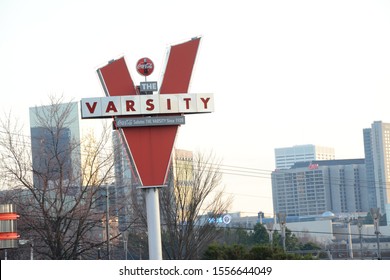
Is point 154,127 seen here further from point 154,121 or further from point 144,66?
point 144,66

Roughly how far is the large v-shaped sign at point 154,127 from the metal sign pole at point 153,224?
1.05 feet

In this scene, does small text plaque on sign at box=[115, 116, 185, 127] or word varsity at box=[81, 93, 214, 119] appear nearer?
word varsity at box=[81, 93, 214, 119]

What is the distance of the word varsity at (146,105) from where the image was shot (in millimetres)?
23359

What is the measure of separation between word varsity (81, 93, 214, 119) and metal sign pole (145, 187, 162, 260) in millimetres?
2214

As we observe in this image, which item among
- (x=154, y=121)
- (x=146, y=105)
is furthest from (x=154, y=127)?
(x=146, y=105)

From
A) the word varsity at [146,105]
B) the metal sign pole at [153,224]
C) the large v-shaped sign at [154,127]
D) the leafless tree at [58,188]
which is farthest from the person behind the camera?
the leafless tree at [58,188]

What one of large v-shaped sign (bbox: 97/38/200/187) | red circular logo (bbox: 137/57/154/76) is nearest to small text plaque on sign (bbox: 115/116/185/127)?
large v-shaped sign (bbox: 97/38/200/187)

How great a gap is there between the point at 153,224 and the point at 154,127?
266 cm

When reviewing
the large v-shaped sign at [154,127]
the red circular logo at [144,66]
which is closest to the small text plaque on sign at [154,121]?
the large v-shaped sign at [154,127]

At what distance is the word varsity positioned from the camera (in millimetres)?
23359

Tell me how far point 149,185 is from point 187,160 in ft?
74.4

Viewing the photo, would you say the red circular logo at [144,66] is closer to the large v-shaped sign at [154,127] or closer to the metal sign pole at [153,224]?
the large v-shaped sign at [154,127]

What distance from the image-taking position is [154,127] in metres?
24.0

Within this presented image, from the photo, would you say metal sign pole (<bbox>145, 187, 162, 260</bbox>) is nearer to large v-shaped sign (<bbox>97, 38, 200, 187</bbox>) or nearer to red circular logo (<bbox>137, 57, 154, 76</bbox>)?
large v-shaped sign (<bbox>97, 38, 200, 187</bbox>)
